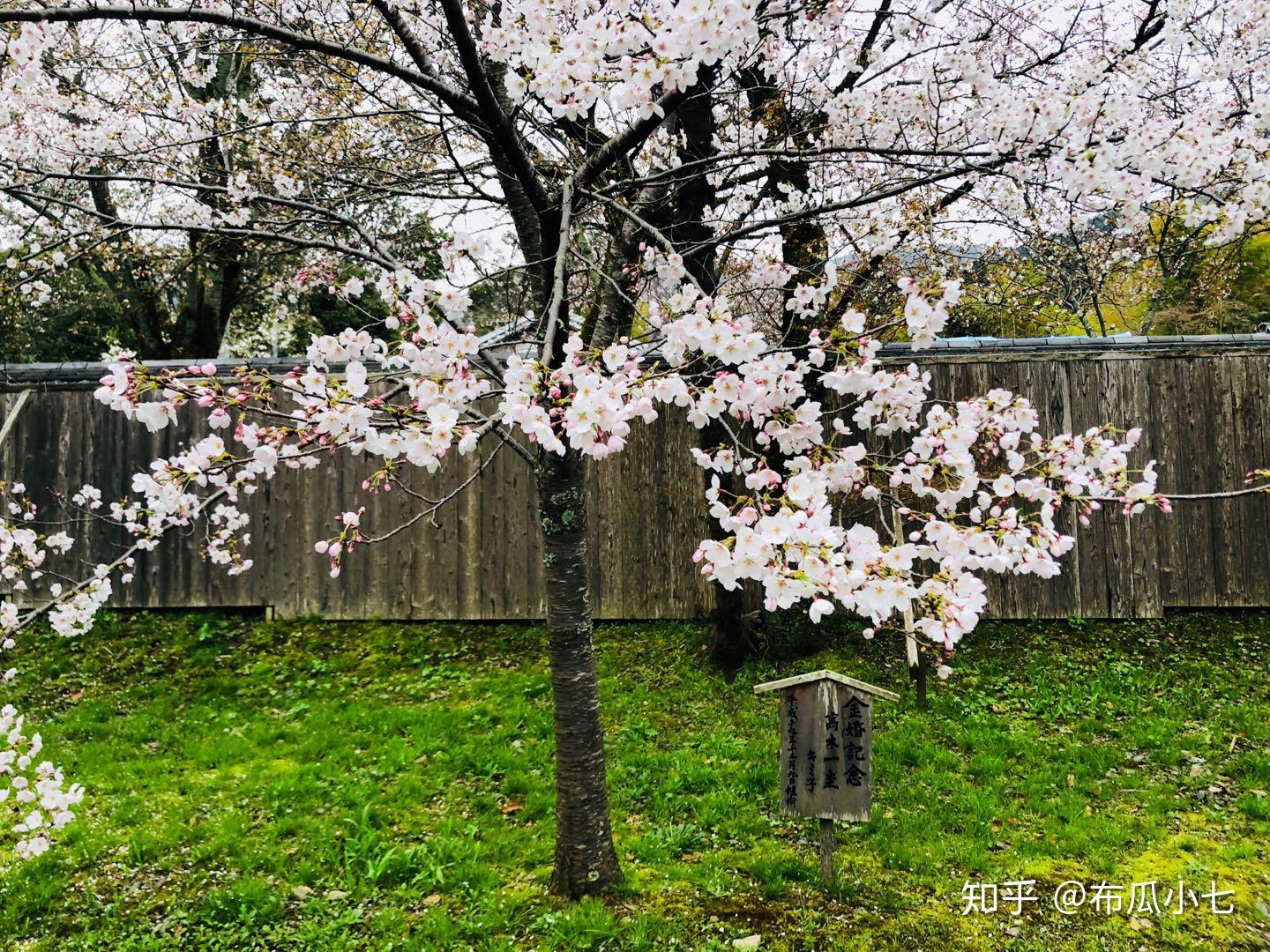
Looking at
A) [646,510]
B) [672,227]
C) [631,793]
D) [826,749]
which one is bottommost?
[631,793]

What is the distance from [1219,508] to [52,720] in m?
8.21

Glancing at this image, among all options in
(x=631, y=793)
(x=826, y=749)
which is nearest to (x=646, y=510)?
(x=631, y=793)

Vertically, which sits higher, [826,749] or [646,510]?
[646,510]

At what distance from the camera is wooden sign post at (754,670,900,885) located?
311 centimetres

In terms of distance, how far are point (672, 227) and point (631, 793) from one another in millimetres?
2785

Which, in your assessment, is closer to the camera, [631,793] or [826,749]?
[826,749]

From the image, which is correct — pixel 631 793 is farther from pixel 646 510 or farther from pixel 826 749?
pixel 646 510

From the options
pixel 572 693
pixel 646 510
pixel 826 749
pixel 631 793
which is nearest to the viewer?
pixel 572 693

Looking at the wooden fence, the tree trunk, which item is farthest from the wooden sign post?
the wooden fence

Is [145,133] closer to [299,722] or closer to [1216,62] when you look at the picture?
[299,722]

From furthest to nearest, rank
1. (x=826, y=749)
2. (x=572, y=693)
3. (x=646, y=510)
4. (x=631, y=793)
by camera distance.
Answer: (x=646, y=510)
(x=631, y=793)
(x=826, y=749)
(x=572, y=693)

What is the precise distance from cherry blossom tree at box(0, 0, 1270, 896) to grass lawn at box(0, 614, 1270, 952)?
0.61m

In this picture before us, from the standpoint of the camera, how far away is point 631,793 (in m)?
3.81

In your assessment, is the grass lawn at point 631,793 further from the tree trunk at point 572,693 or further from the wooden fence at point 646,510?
the wooden fence at point 646,510
